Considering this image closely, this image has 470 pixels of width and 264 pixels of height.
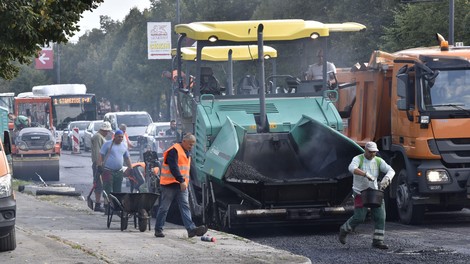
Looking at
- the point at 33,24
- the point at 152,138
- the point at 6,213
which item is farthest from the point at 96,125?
the point at 33,24

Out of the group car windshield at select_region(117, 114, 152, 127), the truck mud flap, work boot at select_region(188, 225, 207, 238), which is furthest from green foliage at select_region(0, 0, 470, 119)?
the truck mud flap

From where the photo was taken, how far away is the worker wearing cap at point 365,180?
48.3 ft

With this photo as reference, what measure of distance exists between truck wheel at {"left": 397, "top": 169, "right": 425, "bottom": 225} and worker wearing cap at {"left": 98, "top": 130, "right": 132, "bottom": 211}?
17.4 ft

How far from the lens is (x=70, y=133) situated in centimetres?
5478

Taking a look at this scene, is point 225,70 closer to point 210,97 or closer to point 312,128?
point 210,97

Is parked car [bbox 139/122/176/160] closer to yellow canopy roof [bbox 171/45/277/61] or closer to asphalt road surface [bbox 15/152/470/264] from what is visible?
yellow canopy roof [bbox 171/45/277/61]

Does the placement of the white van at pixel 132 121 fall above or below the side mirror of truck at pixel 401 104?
below

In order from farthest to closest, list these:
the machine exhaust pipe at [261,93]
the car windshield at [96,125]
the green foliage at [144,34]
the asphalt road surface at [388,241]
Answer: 1. the car windshield at [96,125]
2. the machine exhaust pipe at [261,93]
3. the asphalt road surface at [388,241]
4. the green foliage at [144,34]

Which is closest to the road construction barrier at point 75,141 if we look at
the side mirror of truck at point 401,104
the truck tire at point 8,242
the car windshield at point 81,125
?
the car windshield at point 81,125

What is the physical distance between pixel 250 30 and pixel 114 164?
4.59 metres

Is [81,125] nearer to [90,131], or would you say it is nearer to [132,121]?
[90,131]

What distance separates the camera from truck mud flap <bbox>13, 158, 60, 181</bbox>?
110 ft

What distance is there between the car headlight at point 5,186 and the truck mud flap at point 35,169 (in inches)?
779

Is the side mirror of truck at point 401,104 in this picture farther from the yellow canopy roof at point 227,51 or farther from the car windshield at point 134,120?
the car windshield at point 134,120
